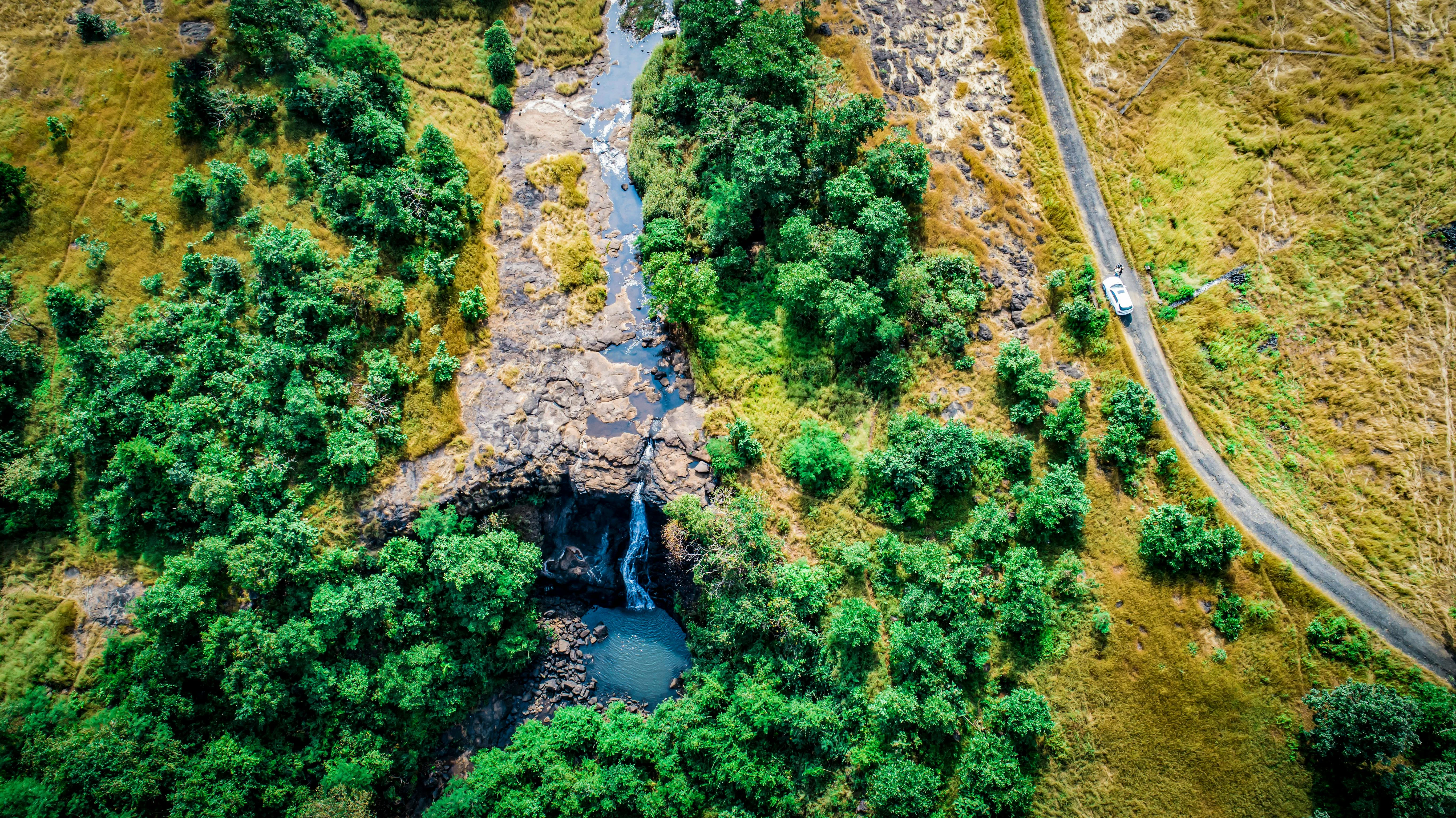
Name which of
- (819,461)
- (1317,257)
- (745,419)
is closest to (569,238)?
(745,419)

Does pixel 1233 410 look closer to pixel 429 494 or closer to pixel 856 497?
pixel 856 497

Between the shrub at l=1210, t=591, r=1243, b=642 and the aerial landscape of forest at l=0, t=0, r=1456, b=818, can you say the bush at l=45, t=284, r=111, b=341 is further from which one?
the shrub at l=1210, t=591, r=1243, b=642

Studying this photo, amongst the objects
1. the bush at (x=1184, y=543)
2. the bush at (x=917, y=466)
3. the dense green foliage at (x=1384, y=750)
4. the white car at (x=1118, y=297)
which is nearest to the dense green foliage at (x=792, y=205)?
the bush at (x=917, y=466)

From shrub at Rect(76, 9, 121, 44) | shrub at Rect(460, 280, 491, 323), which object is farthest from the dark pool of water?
shrub at Rect(76, 9, 121, 44)

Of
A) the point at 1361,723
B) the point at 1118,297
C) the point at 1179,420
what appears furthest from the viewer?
the point at 1118,297

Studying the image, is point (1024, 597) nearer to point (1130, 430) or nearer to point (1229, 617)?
point (1229, 617)

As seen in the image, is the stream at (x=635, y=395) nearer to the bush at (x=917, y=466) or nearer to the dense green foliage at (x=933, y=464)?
the bush at (x=917, y=466)
